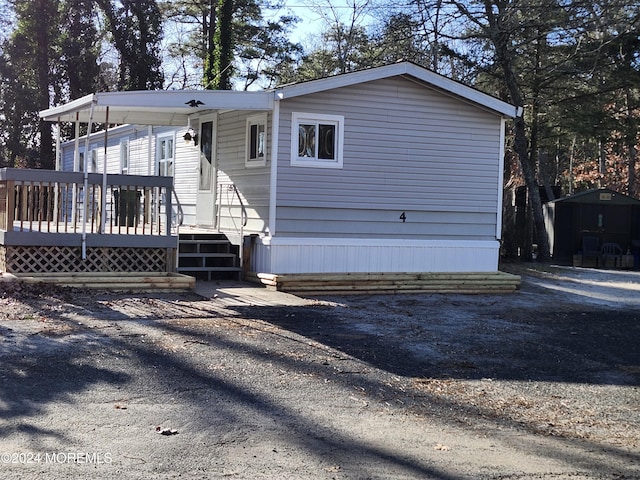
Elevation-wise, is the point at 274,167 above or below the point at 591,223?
above

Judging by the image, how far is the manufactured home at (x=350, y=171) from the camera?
38.2 feet

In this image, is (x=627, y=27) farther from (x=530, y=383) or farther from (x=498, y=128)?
(x=530, y=383)

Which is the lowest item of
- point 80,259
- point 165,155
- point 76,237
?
point 80,259

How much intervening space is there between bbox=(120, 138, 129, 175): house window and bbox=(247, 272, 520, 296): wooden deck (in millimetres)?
8879

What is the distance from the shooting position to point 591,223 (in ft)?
62.5

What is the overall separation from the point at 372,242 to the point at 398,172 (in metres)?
1.33

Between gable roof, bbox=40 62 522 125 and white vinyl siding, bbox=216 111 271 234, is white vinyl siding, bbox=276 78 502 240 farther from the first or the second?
white vinyl siding, bbox=216 111 271 234

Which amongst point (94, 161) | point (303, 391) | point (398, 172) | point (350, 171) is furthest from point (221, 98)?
point (94, 161)

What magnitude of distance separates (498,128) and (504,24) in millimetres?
6037

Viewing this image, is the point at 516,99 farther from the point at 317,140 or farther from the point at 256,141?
the point at 256,141

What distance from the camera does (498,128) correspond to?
44.0ft

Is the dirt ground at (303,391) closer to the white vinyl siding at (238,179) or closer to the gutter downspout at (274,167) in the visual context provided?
the gutter downspout at (274,167)

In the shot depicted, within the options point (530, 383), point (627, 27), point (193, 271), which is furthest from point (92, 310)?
point (627, 27)

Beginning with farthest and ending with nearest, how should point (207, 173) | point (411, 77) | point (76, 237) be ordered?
point (207, 173) → point (411, 77) → point (76, 237)
